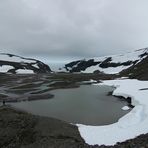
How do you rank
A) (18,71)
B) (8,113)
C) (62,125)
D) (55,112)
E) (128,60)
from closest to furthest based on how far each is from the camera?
(62,125), (8,113), (55,112), (18,71), (128,60)

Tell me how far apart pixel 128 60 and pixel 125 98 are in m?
141

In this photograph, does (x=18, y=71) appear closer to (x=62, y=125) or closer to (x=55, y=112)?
(x=55, y=112)

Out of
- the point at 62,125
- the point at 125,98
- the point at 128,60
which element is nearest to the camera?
the point at 62,125

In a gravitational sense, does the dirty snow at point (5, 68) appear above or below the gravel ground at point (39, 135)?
above

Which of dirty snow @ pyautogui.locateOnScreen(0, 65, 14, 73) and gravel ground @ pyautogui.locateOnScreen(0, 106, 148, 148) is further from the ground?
dirty snow @ pyautogui.locateOnScreen(0, 65, 14, 73)

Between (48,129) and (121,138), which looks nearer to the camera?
(121,138)

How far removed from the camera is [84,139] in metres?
22.0

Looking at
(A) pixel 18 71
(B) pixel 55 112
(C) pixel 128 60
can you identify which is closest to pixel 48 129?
(B) pixel 55 112

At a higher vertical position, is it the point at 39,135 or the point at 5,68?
the point at 5,68

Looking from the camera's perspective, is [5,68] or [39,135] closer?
[39,135]

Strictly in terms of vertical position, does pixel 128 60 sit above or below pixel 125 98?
above

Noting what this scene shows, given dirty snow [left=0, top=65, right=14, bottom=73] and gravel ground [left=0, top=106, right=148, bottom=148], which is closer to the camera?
gravel ground [left=0, top=106, right=148, bottom=148]

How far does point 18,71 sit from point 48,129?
140248 mm

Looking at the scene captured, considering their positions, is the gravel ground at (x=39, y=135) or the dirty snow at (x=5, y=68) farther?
the dirty snow at (x=5, y=68)
